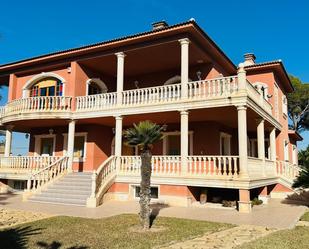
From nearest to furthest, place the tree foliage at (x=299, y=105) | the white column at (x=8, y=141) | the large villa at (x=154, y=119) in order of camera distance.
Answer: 1. the large villa at (x=154, y=119)
2. the white column at (x=8, y=141)
3. the tree foliage at (x=299, y=105)

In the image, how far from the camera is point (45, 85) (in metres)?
21.0

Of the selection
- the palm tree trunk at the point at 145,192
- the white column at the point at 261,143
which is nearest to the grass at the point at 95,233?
the palm tree trunk at the point at 145,192

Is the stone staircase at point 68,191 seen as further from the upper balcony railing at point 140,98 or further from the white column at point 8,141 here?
the white column at point 8,141

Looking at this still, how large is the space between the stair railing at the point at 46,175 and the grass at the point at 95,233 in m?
5.80

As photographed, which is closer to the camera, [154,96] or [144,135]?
[144,135]

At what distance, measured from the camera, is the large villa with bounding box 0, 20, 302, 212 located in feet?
46.0

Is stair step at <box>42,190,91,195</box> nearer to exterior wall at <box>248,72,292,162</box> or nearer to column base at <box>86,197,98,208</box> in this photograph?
column base at <box>86,197,98,208</box>

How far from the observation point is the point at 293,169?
2009 centimetres

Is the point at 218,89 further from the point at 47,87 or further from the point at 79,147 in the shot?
the point at 47,87

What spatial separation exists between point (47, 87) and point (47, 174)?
277 inches

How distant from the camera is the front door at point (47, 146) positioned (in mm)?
21938

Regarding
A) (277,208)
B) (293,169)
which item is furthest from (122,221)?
(293,169)

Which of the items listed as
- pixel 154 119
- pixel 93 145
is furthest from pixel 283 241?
pixel 93 145

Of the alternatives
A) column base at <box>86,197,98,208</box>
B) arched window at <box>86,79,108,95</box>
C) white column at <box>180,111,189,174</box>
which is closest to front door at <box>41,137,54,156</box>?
arched window at <box>86,79,108,95</box>
